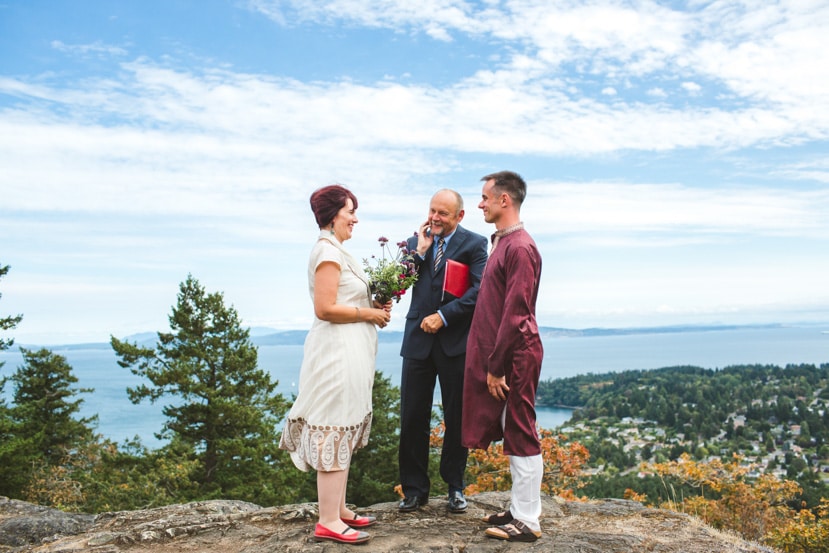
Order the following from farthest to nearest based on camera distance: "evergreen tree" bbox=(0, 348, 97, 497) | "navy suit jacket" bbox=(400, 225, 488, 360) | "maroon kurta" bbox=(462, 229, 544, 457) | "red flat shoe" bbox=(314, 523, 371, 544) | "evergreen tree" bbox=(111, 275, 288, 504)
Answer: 1. "evergreen tree" bbox=(0, 348, 97, 497)
2. "evergreen tree" bbox=(111, 275, 288, 504)
3. "navy suit jacket" bbox=(400, 225, 488, 360)
4. "red flat shoe" bbox=(314, 523, 371, 544)
5. "maroon kurta" bbox=(462, 229, 544, 457)

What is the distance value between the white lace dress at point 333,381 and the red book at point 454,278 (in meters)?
0.76

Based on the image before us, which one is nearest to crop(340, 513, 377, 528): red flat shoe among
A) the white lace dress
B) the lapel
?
the white lace dress

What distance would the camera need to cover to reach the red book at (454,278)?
4.53 m

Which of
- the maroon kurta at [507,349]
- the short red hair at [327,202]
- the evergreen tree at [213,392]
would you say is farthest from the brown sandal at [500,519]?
the evergreen tree at [213,392]

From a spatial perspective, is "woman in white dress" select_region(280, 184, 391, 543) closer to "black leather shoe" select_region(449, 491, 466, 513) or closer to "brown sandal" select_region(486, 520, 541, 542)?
"brown sandal" select_region(486, 520, 541, 542)

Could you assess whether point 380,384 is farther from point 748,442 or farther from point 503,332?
point 748,442

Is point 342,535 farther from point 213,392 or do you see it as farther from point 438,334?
point 213,392

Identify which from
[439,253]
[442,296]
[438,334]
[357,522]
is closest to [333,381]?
[438,334]

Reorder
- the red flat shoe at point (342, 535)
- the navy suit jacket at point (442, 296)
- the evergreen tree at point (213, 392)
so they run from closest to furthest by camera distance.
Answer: the red flat shoe at point (342, 535)
the navy suit jacket at point (442, 296)
the evergreen tree at point (213, 392)

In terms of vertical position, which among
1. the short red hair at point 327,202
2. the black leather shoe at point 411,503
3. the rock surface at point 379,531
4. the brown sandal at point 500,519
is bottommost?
the rock surface at point 379,531

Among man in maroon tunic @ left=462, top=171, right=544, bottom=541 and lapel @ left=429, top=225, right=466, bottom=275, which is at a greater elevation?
lapel @ left=429, top=225, right=466, bottom=275

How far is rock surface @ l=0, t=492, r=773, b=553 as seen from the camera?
409 cm

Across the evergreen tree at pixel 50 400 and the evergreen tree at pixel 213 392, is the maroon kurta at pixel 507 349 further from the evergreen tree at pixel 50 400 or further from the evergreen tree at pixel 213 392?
the evergreen tree at pixel 50 400

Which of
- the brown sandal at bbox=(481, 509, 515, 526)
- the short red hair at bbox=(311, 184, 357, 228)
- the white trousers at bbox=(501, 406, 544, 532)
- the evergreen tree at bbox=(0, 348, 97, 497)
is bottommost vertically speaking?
the evergreen tree at bbox=(0, 348, 97, 497)
